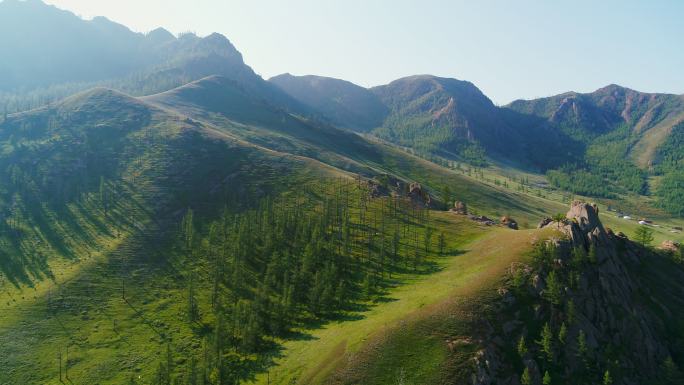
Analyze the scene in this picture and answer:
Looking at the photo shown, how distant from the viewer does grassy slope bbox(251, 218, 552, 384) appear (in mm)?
85188

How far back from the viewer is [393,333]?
3642 inches

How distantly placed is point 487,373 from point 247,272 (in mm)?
88449

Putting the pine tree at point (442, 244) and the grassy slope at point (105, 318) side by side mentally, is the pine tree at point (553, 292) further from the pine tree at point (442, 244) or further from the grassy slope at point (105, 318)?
the pine tree at point (442, 244)

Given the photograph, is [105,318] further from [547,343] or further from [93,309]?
[547,343]

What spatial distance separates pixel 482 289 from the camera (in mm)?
101812

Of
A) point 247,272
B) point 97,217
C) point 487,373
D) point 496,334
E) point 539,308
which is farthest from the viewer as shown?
point 97,217

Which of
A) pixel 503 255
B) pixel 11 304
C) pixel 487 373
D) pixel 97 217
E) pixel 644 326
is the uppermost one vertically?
pixel 503 255

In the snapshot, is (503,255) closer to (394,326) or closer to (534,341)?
(534,341)

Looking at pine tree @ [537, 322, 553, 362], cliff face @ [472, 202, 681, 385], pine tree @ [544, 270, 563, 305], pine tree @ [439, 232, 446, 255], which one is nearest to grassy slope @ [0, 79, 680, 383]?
pine tree @ [439, 232, 446, 255]

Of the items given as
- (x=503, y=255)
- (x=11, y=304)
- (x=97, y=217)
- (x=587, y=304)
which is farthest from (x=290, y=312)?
(x=97, y=217)

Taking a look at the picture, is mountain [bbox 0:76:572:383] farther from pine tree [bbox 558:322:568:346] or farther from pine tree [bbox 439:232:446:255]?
pine tree [bbox 558:322:568:346]

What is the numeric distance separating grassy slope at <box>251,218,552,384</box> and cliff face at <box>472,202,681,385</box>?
27.9 ft

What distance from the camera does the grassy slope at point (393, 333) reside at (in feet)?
279

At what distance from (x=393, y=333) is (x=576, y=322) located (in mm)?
42016
